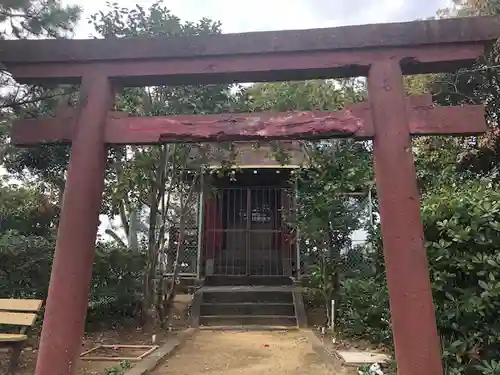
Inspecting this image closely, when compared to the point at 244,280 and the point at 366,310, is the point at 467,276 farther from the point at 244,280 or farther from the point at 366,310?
the point at 244,280

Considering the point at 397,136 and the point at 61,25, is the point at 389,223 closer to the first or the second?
the point at 397,136

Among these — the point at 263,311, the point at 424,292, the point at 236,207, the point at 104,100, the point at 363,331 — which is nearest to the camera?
the point at 424,292

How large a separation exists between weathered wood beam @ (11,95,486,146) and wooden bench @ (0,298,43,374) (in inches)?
91.6

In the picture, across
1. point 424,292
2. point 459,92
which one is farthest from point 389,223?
point 459,92

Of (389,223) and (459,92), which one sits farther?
(459,92)

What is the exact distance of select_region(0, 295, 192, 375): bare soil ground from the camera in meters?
5.78

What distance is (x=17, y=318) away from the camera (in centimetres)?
555

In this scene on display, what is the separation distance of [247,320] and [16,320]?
529cm

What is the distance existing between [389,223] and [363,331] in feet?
15.0

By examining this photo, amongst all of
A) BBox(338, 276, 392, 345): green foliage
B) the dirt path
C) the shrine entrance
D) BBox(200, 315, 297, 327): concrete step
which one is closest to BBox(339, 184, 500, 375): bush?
BBox(338, 276, 392, 345): green foliage

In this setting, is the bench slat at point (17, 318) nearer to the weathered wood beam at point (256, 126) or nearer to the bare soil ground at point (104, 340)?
the bare soil ground at point (104, 340)

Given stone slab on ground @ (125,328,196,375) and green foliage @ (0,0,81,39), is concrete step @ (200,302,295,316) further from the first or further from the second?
green foliage @ (0,0,81,39)

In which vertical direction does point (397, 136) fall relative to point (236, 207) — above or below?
below

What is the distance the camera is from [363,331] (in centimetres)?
769
